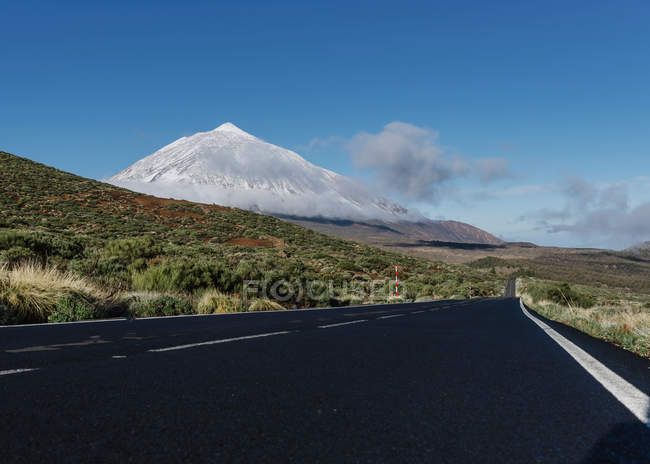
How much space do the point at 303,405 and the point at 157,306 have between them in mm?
9955

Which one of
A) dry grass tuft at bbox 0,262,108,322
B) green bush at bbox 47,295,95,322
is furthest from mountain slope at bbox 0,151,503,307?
green bush at bbox 47,295,95,322

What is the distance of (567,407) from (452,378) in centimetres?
104

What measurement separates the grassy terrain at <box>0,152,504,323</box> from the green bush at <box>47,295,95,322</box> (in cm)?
2

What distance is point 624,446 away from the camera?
7.93 ft

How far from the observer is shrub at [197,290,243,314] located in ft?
46.1

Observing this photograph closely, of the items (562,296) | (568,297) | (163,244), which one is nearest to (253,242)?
(163,244)

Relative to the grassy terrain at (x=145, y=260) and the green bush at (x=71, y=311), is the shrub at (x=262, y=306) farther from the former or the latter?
the green bush at (x=71, y=311)

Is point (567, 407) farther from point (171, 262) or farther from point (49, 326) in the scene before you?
point (171, 262)

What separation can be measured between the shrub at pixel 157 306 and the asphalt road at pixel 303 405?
612 centimetres

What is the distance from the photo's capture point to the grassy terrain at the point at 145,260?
11.1m

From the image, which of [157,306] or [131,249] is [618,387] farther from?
[131,249]

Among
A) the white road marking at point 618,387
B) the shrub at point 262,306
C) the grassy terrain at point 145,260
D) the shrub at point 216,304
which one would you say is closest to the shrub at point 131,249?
the grassy terrain at point 145,260

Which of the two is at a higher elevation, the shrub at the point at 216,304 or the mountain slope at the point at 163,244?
the mountain slope at the point at 163,244

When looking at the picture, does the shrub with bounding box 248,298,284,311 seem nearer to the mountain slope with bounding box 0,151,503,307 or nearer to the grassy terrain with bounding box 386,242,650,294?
the mountain slope with bounding box 0,151,503,307
